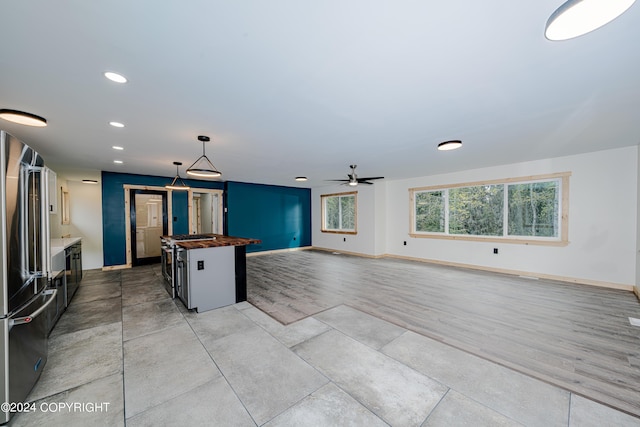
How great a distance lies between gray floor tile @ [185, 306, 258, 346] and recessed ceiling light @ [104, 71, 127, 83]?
2.61 metres

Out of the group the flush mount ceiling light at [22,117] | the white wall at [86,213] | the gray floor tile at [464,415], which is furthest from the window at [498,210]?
the white wall at [86,213]

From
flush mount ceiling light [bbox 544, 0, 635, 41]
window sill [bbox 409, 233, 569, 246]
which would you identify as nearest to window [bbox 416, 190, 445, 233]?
window sill [bbox 409, 233, 569, 246]

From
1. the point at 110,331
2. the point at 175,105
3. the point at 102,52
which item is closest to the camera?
the point at 102,52

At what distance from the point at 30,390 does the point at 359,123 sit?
153 inches

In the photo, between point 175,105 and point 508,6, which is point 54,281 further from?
point 508,6

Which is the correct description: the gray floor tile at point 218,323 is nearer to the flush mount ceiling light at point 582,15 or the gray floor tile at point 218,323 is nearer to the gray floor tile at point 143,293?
the gray floor tile at point 143,293

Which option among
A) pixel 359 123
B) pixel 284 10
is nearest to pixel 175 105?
pixel 284 10

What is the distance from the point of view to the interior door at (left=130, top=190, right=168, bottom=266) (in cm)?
644

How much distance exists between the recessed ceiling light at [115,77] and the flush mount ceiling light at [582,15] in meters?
2.87

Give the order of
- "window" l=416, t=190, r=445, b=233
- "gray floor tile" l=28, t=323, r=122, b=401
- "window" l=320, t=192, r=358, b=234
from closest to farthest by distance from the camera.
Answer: "gray floor tile" l=28, t=323, r=122, b=401 < "window" l=416, t=190, r=445, b=233 < "window" l=320, t=192, r=358, b=234

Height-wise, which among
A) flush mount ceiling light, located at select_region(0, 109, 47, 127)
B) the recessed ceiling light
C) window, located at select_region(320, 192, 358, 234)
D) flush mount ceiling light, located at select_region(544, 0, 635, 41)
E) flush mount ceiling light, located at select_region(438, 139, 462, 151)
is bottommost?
window, located at select_region(320, 192, 358, 234)

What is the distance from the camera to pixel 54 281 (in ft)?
9.91

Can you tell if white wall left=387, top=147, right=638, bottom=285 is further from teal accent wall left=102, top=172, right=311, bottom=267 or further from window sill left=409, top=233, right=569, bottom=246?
teal accent wall left=102, top=172, right=311, bottom=267

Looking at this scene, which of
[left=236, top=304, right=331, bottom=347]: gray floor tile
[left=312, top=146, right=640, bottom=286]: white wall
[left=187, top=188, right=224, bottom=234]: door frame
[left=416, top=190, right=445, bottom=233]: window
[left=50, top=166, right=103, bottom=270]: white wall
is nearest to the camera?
[left=236, top=304, right=331, bottom=347]: gray floor tile
